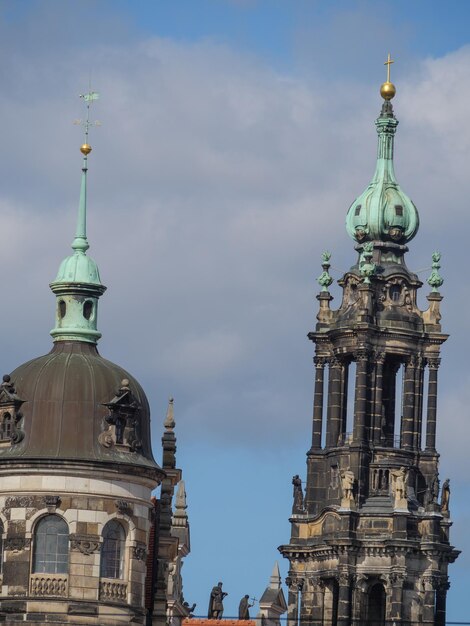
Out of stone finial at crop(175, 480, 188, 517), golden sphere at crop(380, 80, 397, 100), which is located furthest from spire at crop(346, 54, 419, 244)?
stone finial at crop(175, 480, 188, 517)

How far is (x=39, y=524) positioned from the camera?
107 m

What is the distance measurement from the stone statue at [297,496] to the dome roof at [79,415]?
69.1 meters

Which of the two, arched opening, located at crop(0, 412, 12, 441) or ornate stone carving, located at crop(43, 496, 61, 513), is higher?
arched opening, located at crop(0, 412, 12, 441)


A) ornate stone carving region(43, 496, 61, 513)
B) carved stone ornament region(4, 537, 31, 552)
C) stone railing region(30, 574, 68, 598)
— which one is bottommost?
stone railing region(30, 574, 68, 598)

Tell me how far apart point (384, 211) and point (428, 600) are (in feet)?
72.1

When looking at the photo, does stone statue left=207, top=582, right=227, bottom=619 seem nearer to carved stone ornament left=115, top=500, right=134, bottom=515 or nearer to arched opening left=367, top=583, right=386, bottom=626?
arched opening left=367, top=583, right=386, bottom=626

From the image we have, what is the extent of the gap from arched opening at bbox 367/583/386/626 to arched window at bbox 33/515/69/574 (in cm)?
6630

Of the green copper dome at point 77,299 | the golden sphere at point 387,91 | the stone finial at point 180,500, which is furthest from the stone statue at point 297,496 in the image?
the green copper dome at point 77,299

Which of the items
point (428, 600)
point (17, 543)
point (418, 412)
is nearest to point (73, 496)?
point (17, 543)

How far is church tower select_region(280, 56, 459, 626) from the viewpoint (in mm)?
173000

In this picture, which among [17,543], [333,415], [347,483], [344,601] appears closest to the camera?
[17,543]

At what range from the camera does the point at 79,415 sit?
352 feet

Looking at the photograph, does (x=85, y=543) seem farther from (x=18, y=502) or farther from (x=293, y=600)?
(x=293, y=600)

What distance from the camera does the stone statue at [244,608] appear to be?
157 metres
